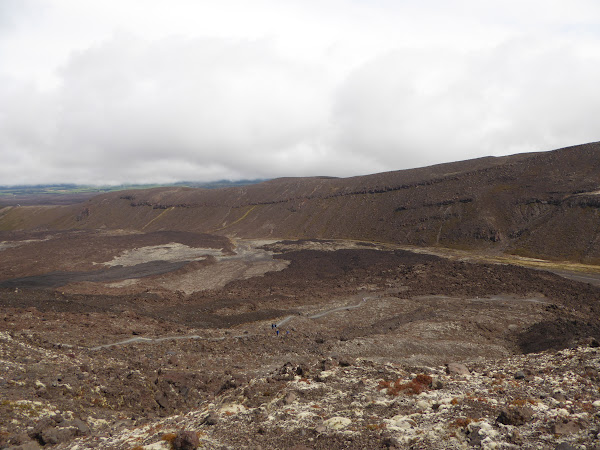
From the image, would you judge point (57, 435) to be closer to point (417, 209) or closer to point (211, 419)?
point (211, 419)

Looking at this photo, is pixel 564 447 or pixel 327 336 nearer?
pixel 564 447

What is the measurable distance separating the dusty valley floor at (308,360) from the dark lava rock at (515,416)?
0.06 metres

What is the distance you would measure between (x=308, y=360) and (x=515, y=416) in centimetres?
1484

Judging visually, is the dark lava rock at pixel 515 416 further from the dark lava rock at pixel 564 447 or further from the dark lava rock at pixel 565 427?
the dark lava rock at pixel 564 447

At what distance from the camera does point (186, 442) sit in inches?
448

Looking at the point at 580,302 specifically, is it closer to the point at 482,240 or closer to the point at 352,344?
the point at 352,344

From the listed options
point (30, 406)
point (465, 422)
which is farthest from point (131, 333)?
point (465, 422)

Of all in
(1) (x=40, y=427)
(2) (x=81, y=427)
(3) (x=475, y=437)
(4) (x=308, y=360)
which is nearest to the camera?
(3) (x=475, y=437)

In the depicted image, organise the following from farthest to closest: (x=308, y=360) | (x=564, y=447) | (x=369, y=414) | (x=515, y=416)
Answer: (x=308, y=360)
(x=369, y=414)
(x=515, y=416)
(x=564, y=447)

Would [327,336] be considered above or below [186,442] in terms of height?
below

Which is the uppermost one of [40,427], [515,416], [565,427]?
[565,427]

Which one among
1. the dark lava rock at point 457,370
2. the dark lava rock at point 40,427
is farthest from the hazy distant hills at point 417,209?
the dark lava rock at point 40,427

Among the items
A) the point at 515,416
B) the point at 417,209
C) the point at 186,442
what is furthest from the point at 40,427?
the point at 417,209

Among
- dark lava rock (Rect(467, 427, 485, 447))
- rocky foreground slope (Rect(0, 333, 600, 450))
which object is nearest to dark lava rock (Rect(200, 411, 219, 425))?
rocky foreground slope (Rect(0, 333, 600, 450))
